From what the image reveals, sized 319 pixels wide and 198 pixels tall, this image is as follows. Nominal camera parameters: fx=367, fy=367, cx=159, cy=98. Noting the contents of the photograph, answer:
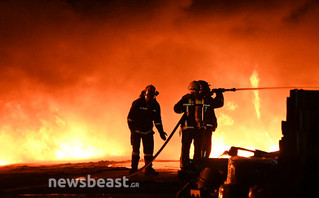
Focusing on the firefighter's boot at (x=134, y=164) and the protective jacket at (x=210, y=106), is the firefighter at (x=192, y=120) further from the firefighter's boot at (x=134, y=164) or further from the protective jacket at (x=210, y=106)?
the firefighter's boot at (x=134, y=164)

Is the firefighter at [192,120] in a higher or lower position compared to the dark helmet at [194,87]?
lower

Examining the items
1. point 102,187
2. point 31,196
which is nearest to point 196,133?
point 102,187

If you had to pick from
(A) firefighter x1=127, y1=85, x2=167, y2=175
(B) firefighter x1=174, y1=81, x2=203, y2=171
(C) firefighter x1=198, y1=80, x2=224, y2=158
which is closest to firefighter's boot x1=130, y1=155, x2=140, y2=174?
(A) firefighter x1=127, y1=85, x2=167, y2=175

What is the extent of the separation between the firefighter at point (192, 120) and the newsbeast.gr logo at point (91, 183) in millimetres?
1565

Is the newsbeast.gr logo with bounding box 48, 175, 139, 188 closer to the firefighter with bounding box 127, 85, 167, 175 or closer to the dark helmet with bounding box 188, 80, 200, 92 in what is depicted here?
the firefighter with bounding box 127, 85, 167, 175

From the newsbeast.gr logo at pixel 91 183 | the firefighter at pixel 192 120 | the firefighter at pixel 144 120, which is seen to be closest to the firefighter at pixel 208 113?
the firefighter at pixel 192 120

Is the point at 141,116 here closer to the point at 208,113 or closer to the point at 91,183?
the point at 208,113

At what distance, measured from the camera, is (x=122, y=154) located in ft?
75.6

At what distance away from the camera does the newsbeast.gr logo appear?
21.0 feet

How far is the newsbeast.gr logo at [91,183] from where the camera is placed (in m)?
6.39

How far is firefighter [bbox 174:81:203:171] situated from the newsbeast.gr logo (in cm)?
156

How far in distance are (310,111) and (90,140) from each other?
18.7 m

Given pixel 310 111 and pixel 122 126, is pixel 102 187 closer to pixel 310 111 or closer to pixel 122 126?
pixel 310 111

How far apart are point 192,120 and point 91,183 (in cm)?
258
